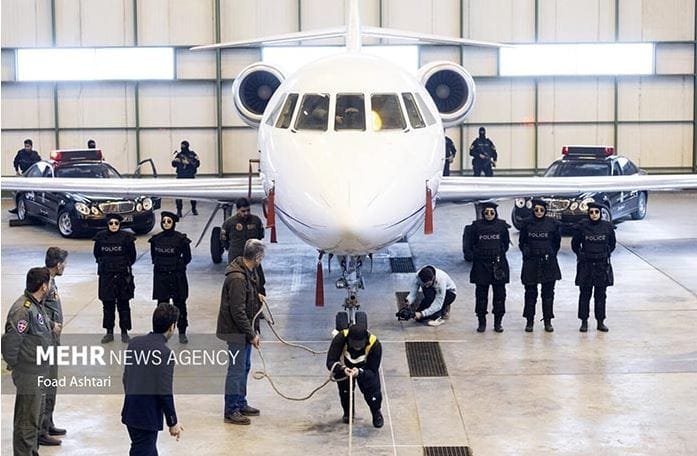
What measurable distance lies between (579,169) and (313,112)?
9.62 meters

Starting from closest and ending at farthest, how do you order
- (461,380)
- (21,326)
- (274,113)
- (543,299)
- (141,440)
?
(141,440) < (21,326) < (461,380) < (543,299) < (274,113)

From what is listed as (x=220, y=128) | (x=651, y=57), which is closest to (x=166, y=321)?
(x=220, y=128)

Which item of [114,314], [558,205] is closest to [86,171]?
[558,205]

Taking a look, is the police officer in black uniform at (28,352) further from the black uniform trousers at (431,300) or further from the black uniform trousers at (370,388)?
the black uniform trousers at (431,300)

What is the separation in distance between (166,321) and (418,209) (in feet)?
16.3

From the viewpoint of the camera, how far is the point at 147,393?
26.7ft

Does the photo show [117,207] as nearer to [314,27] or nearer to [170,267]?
[314,27]

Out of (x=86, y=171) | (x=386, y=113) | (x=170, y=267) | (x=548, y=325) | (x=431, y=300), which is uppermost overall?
(x=386, y=113)

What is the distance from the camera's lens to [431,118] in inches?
563

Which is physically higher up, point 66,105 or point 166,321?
point 66,105

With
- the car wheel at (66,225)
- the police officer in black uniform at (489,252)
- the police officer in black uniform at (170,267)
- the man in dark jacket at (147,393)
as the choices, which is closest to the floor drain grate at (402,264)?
the police officer in black uniform at (489,252)

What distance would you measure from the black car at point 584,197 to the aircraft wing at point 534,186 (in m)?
1.79

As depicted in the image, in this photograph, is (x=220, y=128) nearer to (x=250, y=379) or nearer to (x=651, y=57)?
(x=651, y=57)

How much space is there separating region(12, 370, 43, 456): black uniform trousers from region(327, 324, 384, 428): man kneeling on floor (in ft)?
8.12
